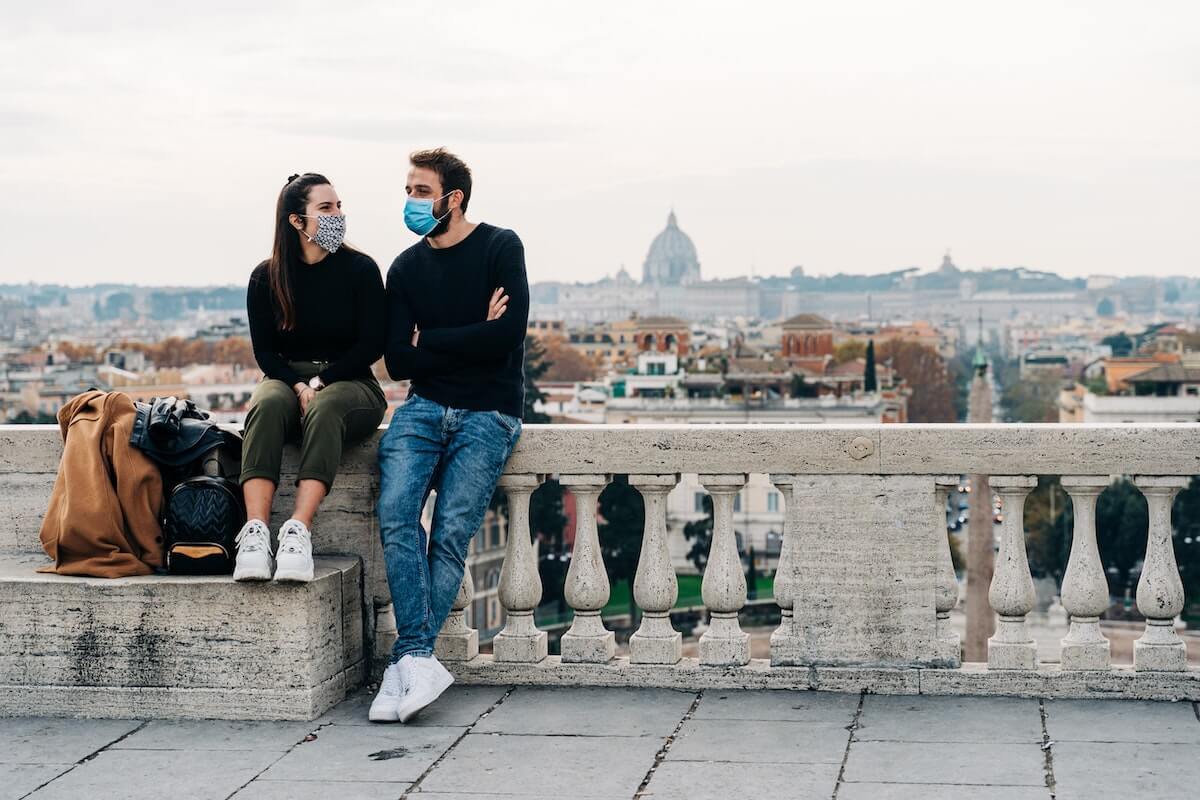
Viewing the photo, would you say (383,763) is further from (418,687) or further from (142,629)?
(142,629)

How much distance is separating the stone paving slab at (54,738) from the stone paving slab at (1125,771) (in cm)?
249

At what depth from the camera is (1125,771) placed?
4508mm

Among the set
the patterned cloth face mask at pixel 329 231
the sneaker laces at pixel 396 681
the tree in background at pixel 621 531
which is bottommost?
the tree in background at pixel 621 531

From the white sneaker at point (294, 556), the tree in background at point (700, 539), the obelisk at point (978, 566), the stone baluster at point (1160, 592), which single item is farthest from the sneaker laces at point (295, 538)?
the tree in background at point (700, 539)

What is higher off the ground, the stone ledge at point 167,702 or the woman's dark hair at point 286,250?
the woman's dark hair at point 286,250

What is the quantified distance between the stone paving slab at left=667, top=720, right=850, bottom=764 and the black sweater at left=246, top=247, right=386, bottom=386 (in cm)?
152

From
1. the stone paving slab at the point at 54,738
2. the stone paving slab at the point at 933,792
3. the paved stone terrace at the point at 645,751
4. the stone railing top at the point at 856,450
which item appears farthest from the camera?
the stone railing top at the point at 856,450

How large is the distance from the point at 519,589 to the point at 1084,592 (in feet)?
5.52

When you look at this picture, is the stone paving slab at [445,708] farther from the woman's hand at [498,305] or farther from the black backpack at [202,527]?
the woman's hand at [498,305]

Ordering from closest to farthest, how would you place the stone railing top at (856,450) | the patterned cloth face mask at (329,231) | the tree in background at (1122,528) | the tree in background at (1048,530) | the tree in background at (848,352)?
the stone railing top at (856,450) → the patterned cloth face mask at (329,231) → the tree in background at (1122,528) → the tree in background at (1048,530) → the tree in background at (848,352)

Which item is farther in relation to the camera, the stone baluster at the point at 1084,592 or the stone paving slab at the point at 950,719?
the stone baluster at the point at 1084,592

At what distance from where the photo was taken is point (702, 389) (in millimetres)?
96500

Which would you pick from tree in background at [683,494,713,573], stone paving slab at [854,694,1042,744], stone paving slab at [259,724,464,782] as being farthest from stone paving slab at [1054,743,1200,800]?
tree in background at [683,494,713,573]

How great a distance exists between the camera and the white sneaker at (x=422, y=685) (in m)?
5.09
